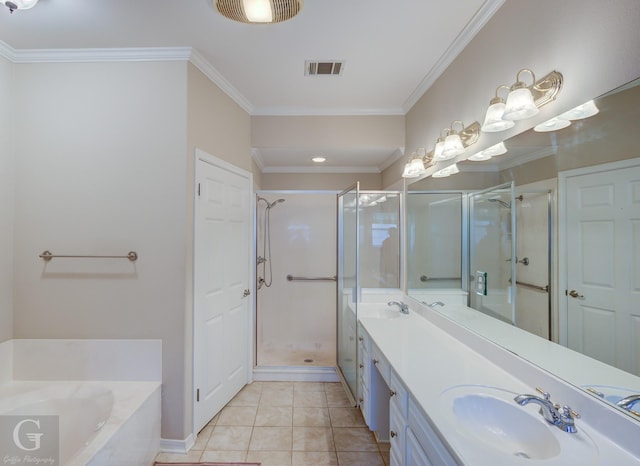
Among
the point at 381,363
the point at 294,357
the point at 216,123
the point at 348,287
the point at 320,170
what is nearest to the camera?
the point at 381,363

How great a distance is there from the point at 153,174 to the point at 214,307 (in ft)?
3.43

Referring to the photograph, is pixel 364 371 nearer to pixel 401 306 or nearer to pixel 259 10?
pixel 401 306

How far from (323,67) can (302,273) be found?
7.77 feet

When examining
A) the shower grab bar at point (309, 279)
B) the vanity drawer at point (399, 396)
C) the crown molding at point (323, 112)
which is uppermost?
the crown molding at point (323, 112)

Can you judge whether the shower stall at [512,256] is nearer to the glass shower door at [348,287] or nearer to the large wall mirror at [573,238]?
the large wall mirror at [573,238]

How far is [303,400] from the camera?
257 centimetres

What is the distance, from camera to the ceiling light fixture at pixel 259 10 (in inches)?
58.7

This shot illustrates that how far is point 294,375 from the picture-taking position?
2.93 meters

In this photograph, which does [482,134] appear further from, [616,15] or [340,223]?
[340,223]

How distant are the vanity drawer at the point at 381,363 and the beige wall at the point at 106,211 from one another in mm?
1239

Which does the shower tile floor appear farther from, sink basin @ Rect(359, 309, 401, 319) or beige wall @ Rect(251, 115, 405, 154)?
beige wall @ Rect(251, 115, 405, 154)

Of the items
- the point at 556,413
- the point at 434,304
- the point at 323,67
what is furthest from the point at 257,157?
the point at 556,413

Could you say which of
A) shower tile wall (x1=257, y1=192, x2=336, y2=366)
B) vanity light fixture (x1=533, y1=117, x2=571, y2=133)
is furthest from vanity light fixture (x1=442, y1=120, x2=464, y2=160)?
shower tile wall (x1=257, y1=192, x2=336, y2=366)

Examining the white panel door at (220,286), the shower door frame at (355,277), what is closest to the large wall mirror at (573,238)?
the shower door frame at (355,277)
